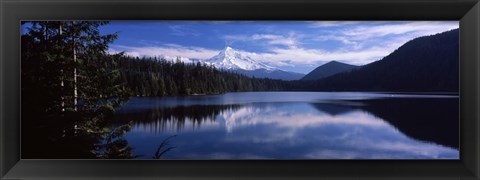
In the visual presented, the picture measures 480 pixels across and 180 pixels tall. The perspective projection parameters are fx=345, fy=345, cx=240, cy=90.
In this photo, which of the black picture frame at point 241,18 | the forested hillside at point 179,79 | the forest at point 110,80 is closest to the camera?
the black picture frame at point 241,18

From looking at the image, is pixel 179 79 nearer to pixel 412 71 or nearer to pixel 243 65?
pixel 243 65

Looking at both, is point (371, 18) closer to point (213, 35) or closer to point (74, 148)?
point (213, 35)

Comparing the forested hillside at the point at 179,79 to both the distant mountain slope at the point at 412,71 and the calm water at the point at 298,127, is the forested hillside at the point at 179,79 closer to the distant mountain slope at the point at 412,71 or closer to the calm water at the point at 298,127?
the calm water at the point at 298,127

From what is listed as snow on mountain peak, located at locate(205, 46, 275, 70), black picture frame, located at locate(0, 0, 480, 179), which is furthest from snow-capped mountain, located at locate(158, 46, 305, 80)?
black picture frame, located at locate(0, 0, 480, 179)

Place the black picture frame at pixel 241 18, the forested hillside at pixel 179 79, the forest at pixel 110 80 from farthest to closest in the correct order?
the forested hillside at pixel 179 79
the forest at pixel 110 80
the black picture frame at pixel 241 18

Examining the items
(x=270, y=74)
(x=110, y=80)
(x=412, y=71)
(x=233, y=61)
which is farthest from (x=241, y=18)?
(x=412, y=71)

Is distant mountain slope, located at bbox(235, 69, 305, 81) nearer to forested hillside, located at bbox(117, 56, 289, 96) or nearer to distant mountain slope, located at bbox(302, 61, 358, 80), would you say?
forested hillside, located at bbox(117, 56, 289, 96)

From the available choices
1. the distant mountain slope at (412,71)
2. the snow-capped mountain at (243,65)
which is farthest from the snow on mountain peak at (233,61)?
the distant mountain slope at (412,71)
